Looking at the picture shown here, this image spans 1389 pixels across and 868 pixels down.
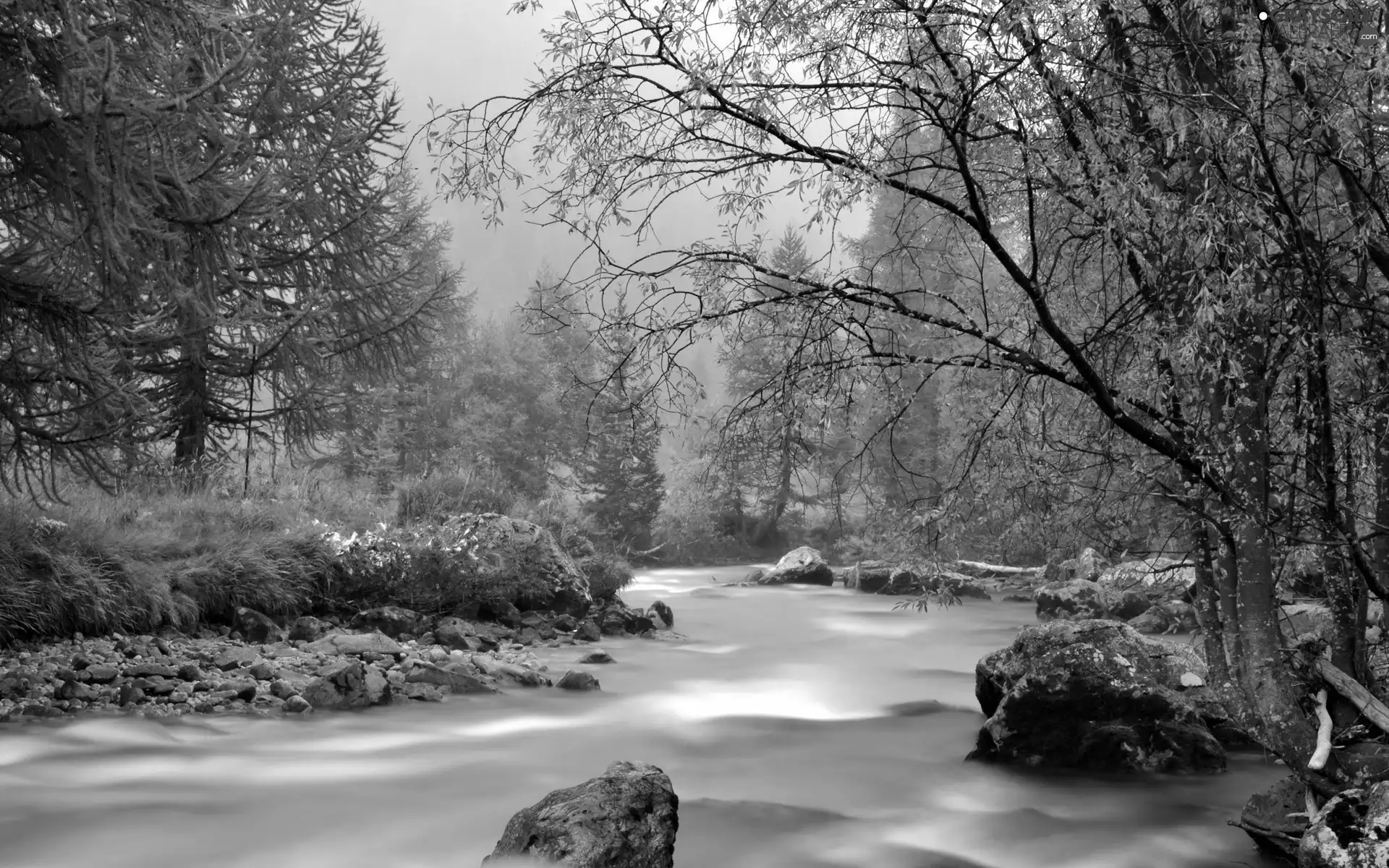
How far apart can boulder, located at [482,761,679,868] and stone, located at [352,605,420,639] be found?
23.7 feet

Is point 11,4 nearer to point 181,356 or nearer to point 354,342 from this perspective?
point 181,356

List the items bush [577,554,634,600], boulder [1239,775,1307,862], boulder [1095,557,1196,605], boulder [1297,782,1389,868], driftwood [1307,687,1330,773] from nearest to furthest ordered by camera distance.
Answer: boulder [1297,782,1389,868]
driftwood [1307,687,1330,773]
boulder [1239,775,1307,862]
boulder [1095,557,1196,605]
bush [577,554,634,600]

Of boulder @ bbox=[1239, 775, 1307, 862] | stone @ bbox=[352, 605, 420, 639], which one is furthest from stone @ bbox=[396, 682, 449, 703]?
boulder @ bbox=[1239, 775, 1307, 862]

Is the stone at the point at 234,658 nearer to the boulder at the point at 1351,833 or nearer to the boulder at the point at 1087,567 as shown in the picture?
the boulder at the point at 1351,833

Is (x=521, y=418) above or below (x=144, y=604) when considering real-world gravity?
above

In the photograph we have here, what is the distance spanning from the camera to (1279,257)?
13.2 ft

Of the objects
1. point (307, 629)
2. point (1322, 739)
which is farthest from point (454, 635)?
point (1322, 739)

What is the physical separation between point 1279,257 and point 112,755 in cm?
767

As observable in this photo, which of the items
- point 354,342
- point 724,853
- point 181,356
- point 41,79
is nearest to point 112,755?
point 724,853

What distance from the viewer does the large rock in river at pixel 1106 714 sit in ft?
21.7

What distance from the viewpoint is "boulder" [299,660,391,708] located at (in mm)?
7691

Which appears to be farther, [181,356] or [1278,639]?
[181,356]

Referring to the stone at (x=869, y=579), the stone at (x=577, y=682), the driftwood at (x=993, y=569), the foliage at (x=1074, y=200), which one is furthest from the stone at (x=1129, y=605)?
the foliage at (x=1074, y=200)

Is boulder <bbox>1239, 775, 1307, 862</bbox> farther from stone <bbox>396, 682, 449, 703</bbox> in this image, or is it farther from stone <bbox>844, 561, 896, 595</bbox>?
stone <bbox>844, 561, 896, 595</bbox>
